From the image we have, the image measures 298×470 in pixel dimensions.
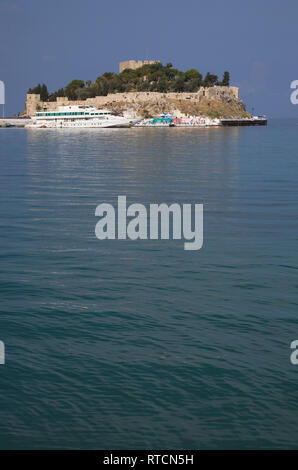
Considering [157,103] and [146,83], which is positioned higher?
[146,83]

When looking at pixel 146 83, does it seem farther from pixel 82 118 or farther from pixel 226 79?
pixel 82 118

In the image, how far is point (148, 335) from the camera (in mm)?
10156

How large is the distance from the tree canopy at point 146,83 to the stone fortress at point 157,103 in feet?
8.98

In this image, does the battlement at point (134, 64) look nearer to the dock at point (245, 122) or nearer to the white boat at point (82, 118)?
the dock at point (245, 122)

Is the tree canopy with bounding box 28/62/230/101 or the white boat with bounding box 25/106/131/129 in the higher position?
the tree canopy with bounding box 28/62/230/101

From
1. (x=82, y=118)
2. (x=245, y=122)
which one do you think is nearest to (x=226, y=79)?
(x=245, y=122)

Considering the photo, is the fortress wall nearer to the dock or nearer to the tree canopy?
the tree canopy

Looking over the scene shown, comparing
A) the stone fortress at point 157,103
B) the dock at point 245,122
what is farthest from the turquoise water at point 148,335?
the stone fortress at point 157,103

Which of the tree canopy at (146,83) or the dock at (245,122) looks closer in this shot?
the dock at (245,122)

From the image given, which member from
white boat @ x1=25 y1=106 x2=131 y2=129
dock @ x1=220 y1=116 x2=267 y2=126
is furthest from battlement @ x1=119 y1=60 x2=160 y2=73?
white boat @ x1=25 y1=106 x2=131 y2=129

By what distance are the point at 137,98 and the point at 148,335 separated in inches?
6468

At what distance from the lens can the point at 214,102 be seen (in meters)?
180

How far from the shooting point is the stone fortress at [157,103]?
16938cm

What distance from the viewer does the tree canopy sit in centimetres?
17725
